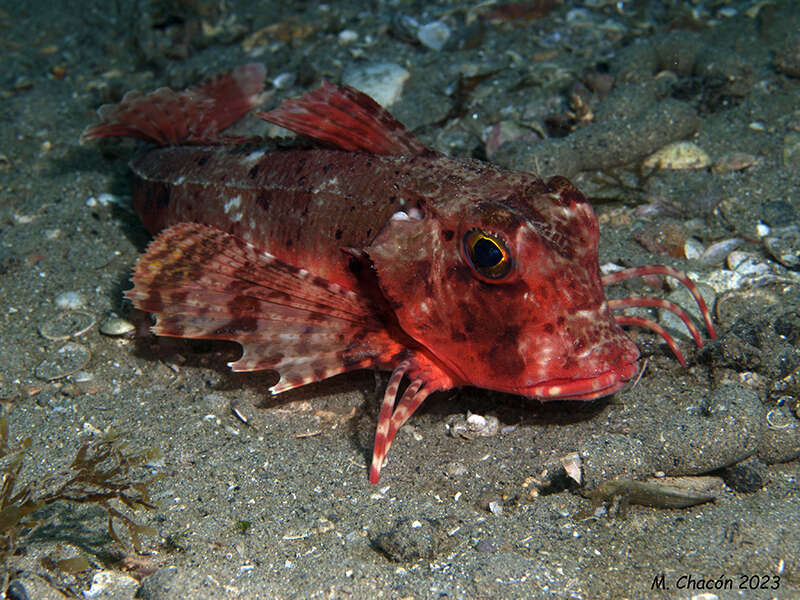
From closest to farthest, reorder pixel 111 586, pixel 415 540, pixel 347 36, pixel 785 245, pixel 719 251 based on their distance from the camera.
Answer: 1. pixel 111 586
2. pixel 415 540
3. pixel 785 245
4. pixel 719 251
5. pixel 347 36

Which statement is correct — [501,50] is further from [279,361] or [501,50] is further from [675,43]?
[279,361]

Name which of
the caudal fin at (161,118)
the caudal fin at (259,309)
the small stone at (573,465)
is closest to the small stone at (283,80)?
the caudal fin at (161,118)

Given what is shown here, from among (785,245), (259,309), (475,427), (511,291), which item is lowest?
(475,427)

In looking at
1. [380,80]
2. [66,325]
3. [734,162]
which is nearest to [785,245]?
[734,162]

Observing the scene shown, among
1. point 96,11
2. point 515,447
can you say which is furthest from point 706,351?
point 96,11

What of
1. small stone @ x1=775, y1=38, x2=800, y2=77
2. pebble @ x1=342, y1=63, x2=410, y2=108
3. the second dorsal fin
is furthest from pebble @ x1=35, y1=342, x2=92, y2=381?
small stone @ x1=775, y1=38, x2=800, y2=77

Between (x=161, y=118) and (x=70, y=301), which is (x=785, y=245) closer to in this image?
Result: (x=161, y=118)

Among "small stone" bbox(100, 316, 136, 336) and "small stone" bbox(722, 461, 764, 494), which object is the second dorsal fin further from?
"small stone" bbox(722, 461, 764, 494)

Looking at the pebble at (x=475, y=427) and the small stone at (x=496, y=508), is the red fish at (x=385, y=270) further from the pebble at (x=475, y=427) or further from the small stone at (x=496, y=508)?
the small stone at (x=496, y=508)
